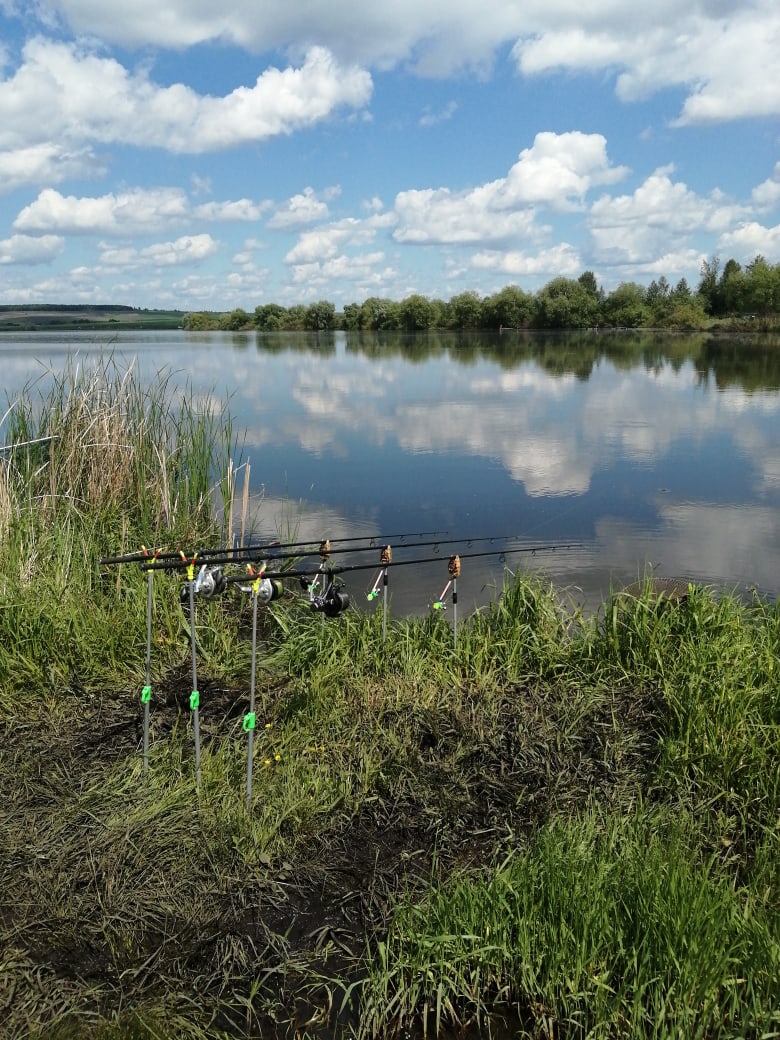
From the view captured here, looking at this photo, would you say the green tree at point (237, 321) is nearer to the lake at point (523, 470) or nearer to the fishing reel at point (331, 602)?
the lake at point (523, 470)

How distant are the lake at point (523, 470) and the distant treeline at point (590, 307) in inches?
1514

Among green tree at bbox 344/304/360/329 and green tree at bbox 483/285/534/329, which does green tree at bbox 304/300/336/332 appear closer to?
green tree at bbox 344/304/360/329

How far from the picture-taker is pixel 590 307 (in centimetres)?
7019

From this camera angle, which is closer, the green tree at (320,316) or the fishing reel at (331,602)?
the fishing reel at (331,602)

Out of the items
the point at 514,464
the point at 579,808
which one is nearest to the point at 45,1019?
the point at 579,808

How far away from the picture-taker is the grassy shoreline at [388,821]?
2.36 metres

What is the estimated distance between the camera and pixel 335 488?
11.0 m

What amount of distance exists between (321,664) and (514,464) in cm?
880

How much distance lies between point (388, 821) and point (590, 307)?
72340mm

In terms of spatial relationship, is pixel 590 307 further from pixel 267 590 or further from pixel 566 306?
pixel 267 590

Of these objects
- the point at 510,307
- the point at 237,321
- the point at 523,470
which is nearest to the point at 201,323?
the point at 237,321

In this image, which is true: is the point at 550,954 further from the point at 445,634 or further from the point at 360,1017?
the point at 445,634

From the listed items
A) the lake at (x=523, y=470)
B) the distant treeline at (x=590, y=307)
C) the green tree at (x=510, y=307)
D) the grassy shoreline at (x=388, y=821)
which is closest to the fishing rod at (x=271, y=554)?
the lake at (x=523, y=470)

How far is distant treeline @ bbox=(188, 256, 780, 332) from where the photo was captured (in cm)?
6031
